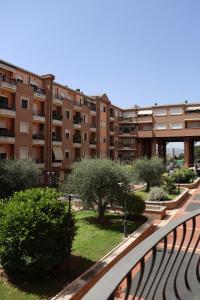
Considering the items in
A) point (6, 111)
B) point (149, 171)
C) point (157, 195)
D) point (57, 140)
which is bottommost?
point (157, 195)

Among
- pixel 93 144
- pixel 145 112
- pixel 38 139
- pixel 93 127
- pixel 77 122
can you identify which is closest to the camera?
pixel 38 139

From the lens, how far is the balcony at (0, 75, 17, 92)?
95.7 feet

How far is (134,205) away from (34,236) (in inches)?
394

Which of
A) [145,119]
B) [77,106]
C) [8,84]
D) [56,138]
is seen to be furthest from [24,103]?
[145,119]

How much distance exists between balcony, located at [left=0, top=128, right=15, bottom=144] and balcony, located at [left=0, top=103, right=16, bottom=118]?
1.56 meters

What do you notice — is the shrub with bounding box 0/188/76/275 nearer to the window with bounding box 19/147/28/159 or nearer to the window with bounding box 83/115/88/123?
the window with bounding box 19/147/28/159

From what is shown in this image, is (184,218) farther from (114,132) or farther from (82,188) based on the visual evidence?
(114,132)

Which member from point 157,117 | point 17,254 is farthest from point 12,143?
point 157,117

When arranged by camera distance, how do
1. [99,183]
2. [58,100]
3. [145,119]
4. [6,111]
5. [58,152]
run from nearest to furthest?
[99,183], [6,111], [58,100], [58,152], [145,119]

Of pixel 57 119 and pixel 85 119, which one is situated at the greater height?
pixel 85 119

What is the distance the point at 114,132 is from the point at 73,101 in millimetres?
17477

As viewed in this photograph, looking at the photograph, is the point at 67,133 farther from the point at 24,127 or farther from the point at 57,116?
the point at 24,127

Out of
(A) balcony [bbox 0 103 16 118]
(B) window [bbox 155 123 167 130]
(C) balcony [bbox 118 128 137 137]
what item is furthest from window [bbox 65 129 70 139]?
(B) window [bbox 155 123 167 130]

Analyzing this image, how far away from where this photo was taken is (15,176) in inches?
899
